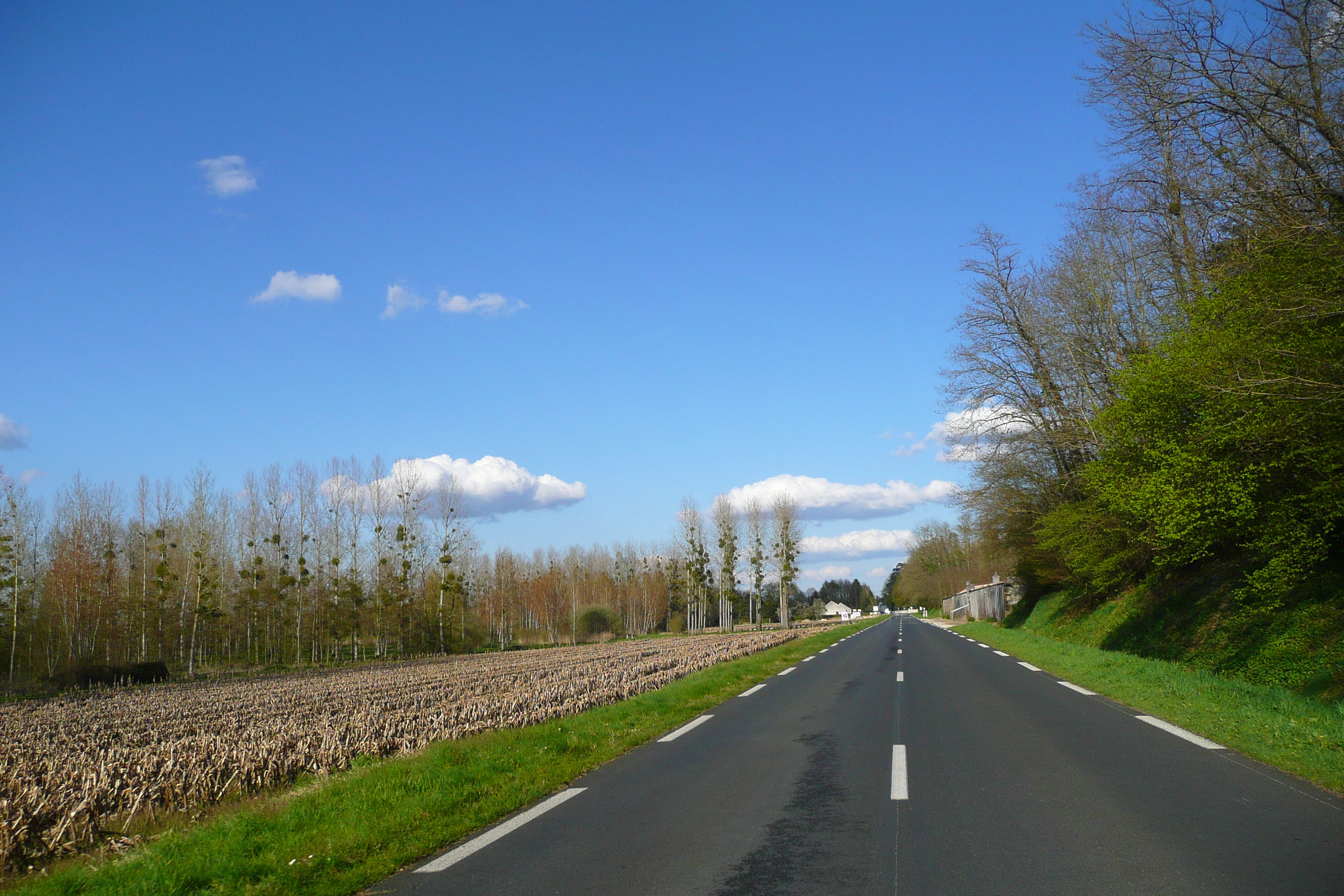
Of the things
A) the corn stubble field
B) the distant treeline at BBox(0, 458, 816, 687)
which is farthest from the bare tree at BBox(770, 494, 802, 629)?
the corn stubble field

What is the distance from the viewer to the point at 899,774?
24.7 ft

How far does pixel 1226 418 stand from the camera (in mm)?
13852

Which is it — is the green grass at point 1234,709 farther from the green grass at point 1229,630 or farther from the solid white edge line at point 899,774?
the solid white edge line at point 899,774

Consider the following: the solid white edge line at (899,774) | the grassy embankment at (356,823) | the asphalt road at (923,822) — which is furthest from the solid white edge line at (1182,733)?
the grassy embankment at (356,823)

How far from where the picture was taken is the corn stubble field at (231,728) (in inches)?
271

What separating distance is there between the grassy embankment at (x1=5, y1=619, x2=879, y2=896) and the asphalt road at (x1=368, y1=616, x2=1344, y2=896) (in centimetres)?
39

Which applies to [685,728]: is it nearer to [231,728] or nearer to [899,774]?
[899,774]

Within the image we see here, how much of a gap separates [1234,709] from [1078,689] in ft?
12.4

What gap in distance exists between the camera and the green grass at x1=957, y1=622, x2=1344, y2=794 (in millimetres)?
7383

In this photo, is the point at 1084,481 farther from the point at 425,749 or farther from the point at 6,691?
the point at 6,691

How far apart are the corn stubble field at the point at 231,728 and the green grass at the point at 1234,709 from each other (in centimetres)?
901

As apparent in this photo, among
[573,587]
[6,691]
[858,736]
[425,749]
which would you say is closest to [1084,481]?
[858,736]

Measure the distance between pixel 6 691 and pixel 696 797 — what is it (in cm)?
3597

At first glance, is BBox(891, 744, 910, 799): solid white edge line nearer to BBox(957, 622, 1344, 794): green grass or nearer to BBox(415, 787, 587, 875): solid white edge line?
BBox(415, 787, 587, 875): solid white edge line
